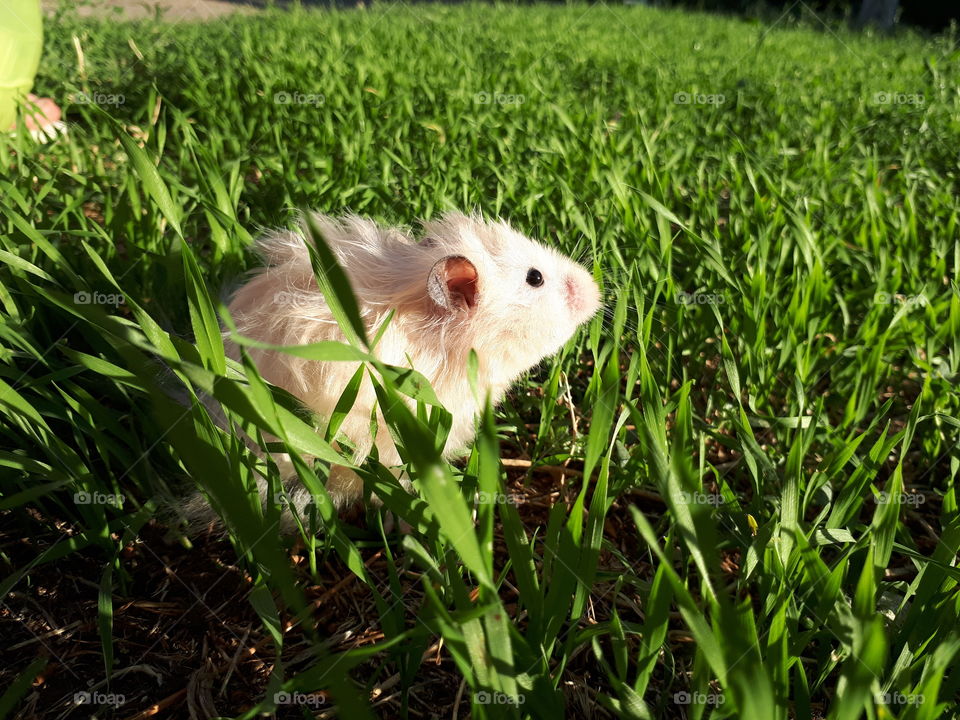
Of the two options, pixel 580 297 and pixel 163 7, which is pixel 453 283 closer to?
pixel 580 297

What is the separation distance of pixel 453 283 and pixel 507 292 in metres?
0.17

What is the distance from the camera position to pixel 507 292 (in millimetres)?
1730

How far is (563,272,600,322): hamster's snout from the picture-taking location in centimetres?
182

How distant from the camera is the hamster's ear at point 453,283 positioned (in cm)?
154

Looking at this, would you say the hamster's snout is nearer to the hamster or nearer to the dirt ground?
the hamster

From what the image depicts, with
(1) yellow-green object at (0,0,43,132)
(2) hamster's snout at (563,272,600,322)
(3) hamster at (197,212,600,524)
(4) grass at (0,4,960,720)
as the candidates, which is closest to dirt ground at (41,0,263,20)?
(1) yellow-green object at (0,0,43,132)

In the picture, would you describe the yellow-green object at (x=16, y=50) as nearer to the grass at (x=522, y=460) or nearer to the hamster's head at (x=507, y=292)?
the grass at (x=522, y=460)

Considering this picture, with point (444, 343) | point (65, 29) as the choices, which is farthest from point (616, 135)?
point (65, 29)

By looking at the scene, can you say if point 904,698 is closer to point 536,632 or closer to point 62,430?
point 536,632

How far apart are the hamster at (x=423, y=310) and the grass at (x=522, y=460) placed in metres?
0.12

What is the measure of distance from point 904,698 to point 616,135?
11.5 feet

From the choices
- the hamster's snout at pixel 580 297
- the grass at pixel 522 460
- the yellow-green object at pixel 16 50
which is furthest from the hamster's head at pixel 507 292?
Result: the yellow-green object at pixel 16 50

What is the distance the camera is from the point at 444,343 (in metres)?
1.62

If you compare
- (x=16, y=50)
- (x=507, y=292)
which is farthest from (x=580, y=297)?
(x=16, y=50)
